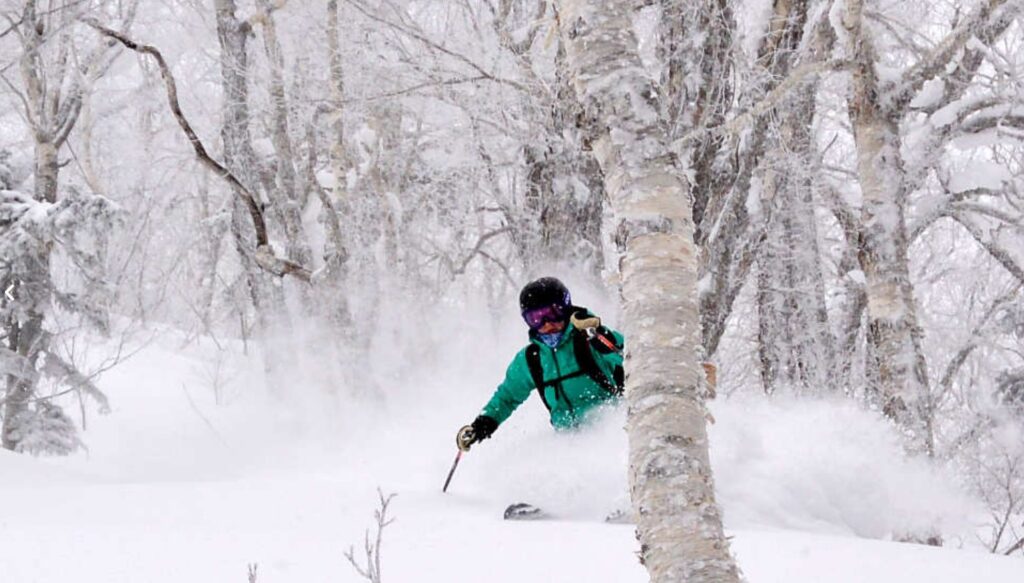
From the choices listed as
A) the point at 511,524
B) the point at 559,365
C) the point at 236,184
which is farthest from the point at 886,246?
the point at 236,184

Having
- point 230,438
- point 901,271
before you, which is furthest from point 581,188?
point 230,438

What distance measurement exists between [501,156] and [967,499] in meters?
8.23

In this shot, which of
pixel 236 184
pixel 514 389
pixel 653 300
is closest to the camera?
pixel 653 300

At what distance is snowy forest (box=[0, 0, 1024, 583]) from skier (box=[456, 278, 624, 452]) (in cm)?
23

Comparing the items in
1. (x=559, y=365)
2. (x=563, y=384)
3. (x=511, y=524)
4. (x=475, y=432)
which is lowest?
(x=511, y=524)

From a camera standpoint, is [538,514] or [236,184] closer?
[538,514]

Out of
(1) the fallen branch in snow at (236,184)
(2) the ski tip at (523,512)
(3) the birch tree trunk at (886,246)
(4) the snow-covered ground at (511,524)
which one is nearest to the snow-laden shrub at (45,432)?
(4) the snow-covered ground at (511,524)

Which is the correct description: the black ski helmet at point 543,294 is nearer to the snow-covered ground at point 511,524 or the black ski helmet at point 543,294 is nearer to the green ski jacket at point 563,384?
the green ski jacket at point 563,384

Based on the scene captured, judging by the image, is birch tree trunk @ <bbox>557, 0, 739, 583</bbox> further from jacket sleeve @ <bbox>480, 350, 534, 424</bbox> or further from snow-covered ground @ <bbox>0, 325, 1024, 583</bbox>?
jacket sleeve @ <bbox>480, 350, 534, 424</bbox>

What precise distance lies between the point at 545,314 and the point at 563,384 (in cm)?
54

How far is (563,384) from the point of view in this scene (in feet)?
20.8

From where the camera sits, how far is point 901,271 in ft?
23.2

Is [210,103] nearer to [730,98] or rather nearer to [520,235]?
[520,235]

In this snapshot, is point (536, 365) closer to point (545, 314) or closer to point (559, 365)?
point (559, 365)
